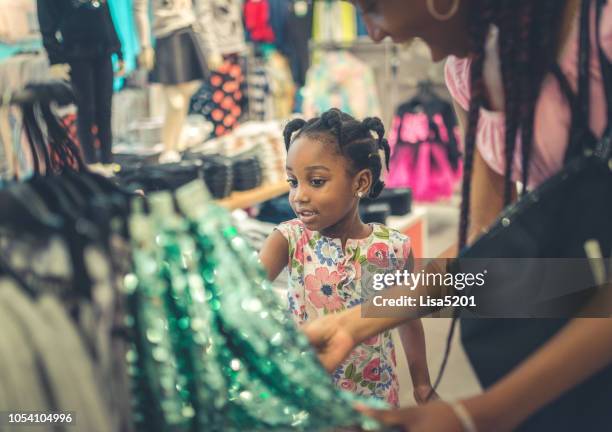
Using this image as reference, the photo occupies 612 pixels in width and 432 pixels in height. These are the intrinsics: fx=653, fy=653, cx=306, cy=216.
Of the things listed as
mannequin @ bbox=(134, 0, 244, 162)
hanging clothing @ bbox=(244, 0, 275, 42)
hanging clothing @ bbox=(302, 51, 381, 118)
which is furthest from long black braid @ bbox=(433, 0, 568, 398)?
hanging clothing @ bbox=(244, 0, 275, 42)

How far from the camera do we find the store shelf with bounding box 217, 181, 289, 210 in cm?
133

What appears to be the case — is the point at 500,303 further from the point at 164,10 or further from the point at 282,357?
the point at 164,10

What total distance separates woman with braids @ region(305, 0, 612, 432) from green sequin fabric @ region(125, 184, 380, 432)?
5 centimetres

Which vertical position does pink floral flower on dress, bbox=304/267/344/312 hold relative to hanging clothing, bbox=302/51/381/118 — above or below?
below

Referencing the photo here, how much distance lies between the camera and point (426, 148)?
314 cm

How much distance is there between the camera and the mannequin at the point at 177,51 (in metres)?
1.75

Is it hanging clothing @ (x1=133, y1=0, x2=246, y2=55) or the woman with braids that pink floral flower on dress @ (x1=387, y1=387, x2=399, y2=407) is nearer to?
the woman with braids

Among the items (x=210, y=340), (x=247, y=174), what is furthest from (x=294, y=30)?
(x=210, y=340)

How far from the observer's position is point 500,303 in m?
0.62

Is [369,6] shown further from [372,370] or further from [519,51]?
[372,370]

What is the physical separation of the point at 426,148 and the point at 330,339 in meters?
2.61

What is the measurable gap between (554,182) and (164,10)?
4.67 feet

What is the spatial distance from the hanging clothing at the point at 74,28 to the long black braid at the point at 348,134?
321mm

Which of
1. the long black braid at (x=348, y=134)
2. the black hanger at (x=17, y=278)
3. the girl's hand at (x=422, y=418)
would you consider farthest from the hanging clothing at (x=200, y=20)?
the girl's hand at (x=422, y=418)
